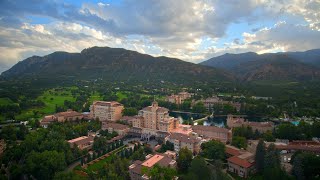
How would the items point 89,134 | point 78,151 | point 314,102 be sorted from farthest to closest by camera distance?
point 314,102 < point 89,134 < point 78,151

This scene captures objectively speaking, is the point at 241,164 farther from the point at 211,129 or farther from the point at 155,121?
the point at 155,121

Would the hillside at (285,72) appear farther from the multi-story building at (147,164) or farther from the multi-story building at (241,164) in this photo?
the multi-story building at (147,164)

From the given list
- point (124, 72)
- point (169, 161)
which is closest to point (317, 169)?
point (169, 161)

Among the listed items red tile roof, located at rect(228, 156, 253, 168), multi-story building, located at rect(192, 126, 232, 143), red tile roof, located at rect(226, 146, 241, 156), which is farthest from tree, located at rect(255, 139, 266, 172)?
multi-story building, located at rect(192, 126, 232, 143)

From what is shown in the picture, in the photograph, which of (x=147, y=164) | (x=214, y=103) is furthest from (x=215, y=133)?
(x=214, y=103)

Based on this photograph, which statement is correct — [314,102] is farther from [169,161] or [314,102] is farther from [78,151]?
[78,151]

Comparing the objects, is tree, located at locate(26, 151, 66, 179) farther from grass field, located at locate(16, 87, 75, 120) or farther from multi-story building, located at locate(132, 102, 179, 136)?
grass field, located at locate(16, 87, 75, 120)
